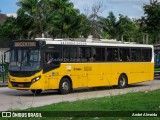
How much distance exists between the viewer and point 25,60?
2130 centimetres

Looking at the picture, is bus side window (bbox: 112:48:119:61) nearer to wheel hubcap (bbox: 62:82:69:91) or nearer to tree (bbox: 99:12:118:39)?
wheel hubcap (bbox: 62:82:69:91)

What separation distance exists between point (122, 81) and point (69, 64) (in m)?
5.40

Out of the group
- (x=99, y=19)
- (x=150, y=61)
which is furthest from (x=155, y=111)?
(x=99, y=19)

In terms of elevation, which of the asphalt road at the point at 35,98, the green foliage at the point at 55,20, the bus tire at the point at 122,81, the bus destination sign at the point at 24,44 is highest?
the green foliage at the point at 55,20

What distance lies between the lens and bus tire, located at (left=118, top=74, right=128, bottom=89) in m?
26.7

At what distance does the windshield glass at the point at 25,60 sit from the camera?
69.1 feet

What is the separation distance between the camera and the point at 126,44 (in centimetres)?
2697

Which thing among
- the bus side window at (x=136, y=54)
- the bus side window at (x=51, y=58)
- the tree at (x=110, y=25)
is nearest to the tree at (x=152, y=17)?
the tree at (x=110, y=25)

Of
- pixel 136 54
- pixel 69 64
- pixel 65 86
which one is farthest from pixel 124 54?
pixel 65 86

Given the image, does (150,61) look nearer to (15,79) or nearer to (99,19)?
(15,79)

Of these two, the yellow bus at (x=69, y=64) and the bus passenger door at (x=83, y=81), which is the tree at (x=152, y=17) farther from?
the bus passenger door at (x=83, y=81)

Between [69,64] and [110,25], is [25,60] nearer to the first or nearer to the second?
[69,64]

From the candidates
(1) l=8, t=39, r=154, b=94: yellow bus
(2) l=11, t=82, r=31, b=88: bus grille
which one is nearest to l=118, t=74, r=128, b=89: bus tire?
(1) l=8, t=39, r=154, b=94: yellow bus

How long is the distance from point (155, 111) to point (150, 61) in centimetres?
1832
